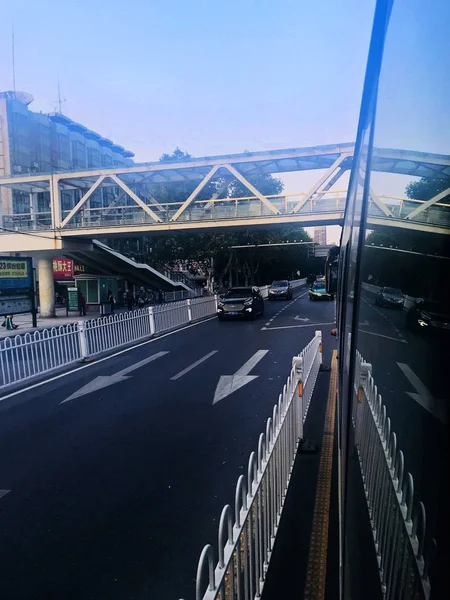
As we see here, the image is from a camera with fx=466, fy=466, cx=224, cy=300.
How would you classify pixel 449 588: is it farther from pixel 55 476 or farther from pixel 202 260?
pixel 202 260

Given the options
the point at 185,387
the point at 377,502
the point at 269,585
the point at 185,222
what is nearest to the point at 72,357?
the point at 185,387

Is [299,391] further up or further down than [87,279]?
further down

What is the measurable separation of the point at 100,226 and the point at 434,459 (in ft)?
84.1

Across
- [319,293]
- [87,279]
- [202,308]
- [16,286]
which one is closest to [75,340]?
[16,286]

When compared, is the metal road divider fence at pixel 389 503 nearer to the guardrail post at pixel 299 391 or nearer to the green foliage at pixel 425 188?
the green foliage at pixel 425 188

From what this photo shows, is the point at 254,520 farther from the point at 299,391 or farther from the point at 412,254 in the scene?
Answer: the point at 299,391

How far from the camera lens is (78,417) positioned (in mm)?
7297

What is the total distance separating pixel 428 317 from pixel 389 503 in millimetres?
633

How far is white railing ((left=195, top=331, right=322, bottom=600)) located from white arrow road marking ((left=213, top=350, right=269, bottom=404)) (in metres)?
3.33

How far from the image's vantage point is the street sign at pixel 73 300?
27.1 m

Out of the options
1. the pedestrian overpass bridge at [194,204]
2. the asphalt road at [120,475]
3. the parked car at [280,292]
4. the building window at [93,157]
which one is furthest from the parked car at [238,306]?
the building window at [93,157]

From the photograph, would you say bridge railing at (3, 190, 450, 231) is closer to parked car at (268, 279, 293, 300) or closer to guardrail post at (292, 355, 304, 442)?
parked car at (268, 279, 293, 300)

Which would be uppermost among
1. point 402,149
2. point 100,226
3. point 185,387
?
point 100,226

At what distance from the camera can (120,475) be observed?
509cm
